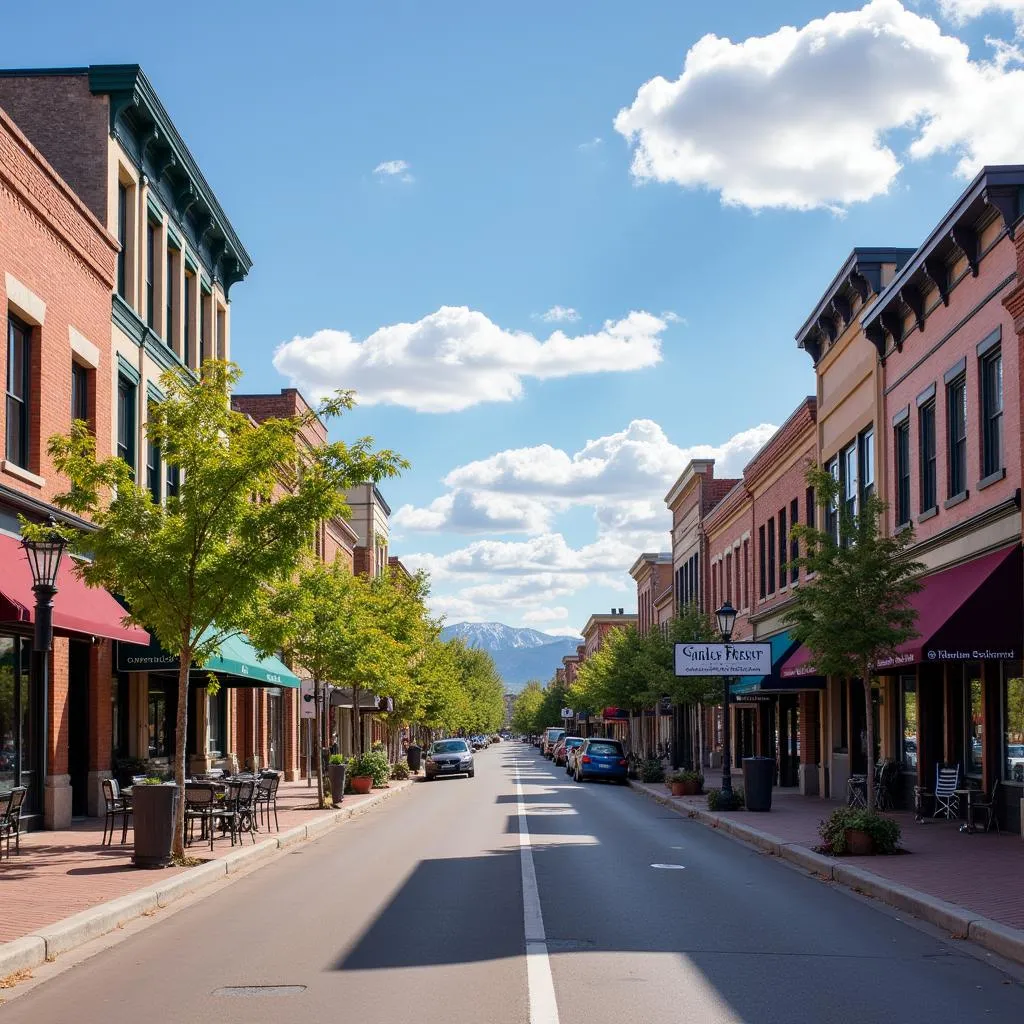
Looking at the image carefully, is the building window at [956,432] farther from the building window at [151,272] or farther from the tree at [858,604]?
the building window at [151,272]

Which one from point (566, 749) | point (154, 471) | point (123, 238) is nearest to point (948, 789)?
point (154, 471)

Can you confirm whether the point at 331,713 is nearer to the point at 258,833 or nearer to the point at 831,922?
the point at 258,833

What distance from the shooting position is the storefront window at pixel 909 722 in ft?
89.8

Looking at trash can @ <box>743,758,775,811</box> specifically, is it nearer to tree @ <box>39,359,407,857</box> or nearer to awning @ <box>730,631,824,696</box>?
awning @ <box>730,631,824,696</box>

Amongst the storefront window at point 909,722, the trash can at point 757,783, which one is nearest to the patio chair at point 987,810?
the storefront window at point 909,722

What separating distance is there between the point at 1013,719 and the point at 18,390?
16.6 m

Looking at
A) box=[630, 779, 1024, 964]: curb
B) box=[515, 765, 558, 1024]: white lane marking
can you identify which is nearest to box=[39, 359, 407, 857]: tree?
box=[515, 765, 558, 1024]: white lane marking

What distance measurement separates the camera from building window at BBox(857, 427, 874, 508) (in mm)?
29781

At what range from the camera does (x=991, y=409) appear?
2253 cm

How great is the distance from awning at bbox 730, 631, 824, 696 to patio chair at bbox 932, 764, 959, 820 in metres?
6.65

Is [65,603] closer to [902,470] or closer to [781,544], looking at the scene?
[902,470]

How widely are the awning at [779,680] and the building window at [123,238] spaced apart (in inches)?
646

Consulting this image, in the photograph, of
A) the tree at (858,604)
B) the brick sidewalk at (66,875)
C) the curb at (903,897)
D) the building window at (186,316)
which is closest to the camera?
the curb at (903,897)

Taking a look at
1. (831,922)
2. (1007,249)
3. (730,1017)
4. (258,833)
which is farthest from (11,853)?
(1007,249)
